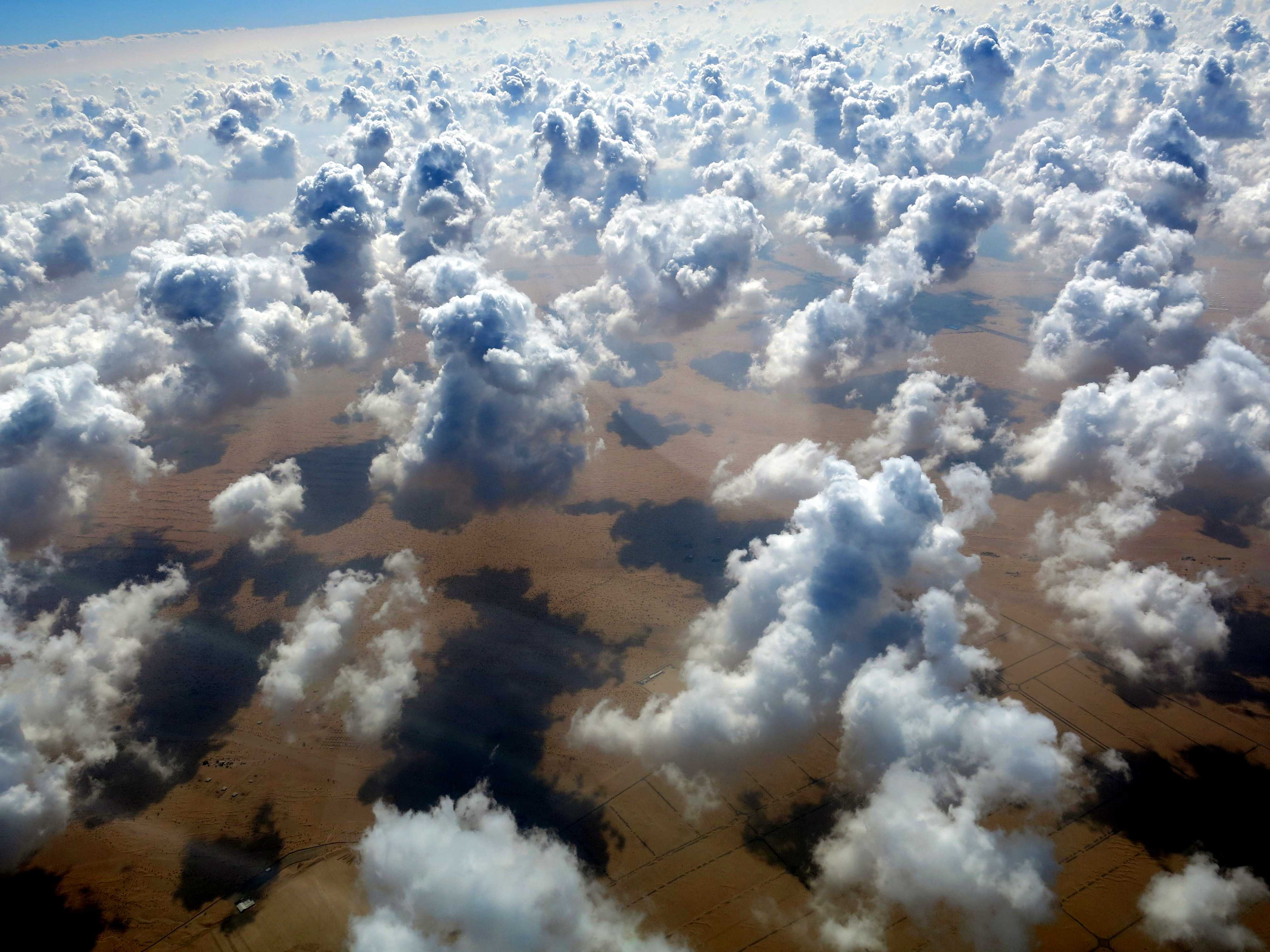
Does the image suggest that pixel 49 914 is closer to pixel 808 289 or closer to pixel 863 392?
pixel 863 392

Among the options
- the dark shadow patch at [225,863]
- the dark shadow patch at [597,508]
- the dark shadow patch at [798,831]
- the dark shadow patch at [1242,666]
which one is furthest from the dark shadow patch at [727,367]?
the dark shadow patch at [225,863]

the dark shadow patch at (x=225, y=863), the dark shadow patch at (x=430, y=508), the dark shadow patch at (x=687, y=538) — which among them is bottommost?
the dark shadow patch at (x=430, y=508)

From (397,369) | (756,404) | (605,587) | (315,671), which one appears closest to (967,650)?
(605,587)

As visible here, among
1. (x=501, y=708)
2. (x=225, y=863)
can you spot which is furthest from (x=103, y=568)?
(x=501, y=708)

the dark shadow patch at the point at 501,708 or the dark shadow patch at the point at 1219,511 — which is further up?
the dark shadow patch at the point at 1219,511

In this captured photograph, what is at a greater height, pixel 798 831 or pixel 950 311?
pixel 798 831

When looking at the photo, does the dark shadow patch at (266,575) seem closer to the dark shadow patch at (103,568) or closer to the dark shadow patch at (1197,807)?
the dark shadow patch at (103,568)

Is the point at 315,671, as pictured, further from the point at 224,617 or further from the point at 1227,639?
the point at 1227,639

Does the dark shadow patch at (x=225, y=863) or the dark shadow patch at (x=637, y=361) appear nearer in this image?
the dark shadow patch at (x=225, y=863)
